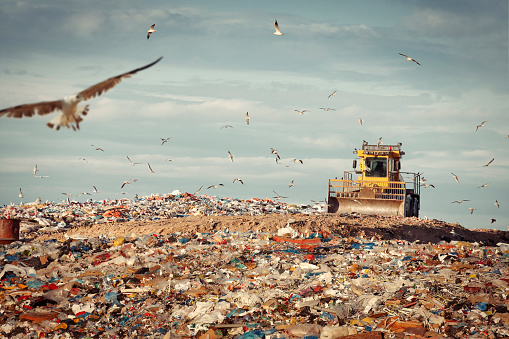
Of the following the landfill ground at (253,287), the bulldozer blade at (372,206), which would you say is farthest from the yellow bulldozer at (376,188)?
the landfill ground at (253,287)

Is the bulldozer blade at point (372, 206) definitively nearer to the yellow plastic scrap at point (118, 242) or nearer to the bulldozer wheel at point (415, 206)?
the bulldozer wheel at point (415, 206)

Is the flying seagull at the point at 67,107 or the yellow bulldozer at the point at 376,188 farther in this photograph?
the yellow bulldozer at the point at 376,188

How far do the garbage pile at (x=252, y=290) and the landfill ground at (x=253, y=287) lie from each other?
0.06 feet

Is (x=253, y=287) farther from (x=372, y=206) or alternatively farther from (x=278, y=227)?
(x=372, y=206)

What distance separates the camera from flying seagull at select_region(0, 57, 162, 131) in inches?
186

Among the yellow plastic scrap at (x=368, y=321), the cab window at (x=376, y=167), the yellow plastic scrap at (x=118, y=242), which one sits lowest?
the yellow plastic scrap at (x=368, y=321)

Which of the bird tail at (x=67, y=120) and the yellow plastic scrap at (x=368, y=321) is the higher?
the bird tail at (x=67, y=120)

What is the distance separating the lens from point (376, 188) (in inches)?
757

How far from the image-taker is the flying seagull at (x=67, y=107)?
473 centimetres

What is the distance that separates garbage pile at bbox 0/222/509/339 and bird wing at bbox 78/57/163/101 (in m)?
3.38

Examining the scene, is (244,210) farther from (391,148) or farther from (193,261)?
(193,261)

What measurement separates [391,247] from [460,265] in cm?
195

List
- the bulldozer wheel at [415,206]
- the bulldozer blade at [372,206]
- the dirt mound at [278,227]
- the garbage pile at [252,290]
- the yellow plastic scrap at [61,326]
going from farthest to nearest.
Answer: the bulldozer wheel at [415,206]
the bulldozer blade at [372,206]
the dirt mound at [278,227]
the yellow plastic scrap at [61,326]
the garbage pile at [252,290]

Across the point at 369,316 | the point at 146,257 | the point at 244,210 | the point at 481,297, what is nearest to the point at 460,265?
the point at 481,297
